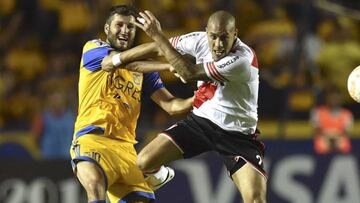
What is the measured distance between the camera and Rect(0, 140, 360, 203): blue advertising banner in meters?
10.8

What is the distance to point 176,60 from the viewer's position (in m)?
Result: 7.41

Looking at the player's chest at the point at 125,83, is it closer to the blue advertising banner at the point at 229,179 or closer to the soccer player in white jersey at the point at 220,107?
the soccer player in white jersey at the point at 220,107

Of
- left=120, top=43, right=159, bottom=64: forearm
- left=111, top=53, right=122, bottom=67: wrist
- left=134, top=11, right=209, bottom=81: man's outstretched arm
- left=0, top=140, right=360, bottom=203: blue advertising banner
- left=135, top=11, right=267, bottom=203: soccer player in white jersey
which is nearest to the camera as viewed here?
left=134, top=11, right=209, bottom=81: man's outstretched arm

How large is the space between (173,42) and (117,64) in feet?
1.74

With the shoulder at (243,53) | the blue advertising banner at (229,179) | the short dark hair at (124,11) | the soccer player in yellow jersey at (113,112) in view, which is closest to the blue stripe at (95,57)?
the soccer player in yellow jersey at (113,112)

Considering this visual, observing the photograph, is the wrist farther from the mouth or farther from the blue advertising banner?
the blue advertising banner

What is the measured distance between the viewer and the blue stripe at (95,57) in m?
7.88

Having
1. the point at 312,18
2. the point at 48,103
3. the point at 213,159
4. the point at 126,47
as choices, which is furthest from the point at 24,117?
the point at 126,47

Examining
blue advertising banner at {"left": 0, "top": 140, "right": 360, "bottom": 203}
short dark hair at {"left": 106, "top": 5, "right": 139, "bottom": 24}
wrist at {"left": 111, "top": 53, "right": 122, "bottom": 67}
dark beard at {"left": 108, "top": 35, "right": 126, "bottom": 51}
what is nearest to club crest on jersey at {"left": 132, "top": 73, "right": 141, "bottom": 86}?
dark beard at {"left": 108, "top": 35, "right": 126, "bottom": 51}

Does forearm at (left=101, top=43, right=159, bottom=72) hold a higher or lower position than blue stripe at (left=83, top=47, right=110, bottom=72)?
higher

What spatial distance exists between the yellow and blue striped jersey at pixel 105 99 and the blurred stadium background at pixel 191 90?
9.86ft

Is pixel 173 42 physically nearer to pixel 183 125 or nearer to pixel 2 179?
pixel 183 125

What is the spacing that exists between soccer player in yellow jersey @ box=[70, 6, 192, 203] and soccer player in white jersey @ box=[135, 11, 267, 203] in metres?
0.22

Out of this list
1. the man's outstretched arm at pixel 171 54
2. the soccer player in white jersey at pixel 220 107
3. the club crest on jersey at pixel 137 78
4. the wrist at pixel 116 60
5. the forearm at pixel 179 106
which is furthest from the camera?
the forearm at pixel 179 106
